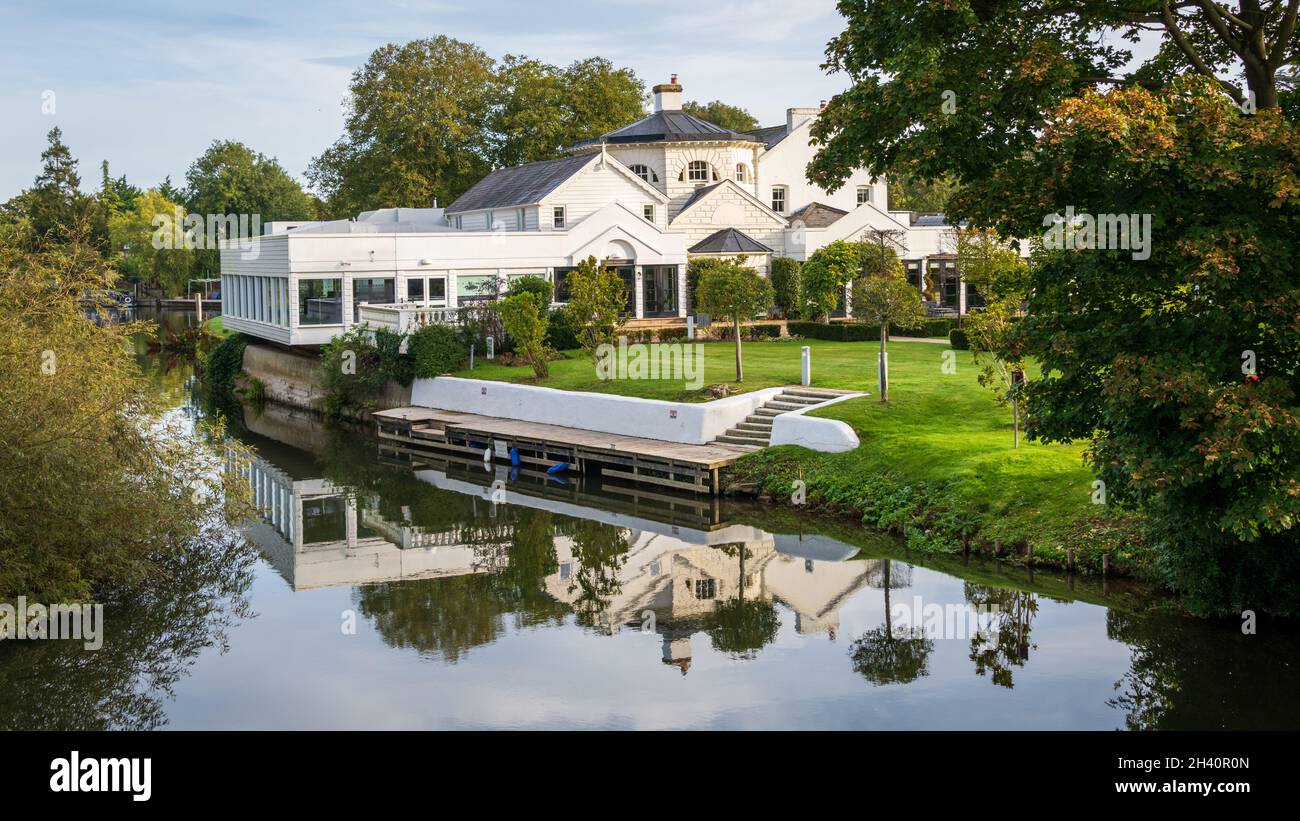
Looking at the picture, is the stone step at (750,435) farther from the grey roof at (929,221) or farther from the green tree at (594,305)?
the grey roof at (929,221)

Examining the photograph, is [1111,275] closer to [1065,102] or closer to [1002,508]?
[1065,102]

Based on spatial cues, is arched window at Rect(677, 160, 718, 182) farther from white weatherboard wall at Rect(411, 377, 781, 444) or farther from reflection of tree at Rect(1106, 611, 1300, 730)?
reflection of tree at Rect(1106, 611, 1300, 730)

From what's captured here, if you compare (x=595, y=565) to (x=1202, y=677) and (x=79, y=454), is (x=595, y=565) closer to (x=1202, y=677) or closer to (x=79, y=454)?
(x=79, y=454)

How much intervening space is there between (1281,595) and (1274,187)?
5095 mm

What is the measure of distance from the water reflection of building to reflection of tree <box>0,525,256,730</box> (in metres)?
1.41

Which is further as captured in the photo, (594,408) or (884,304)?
(594,408)

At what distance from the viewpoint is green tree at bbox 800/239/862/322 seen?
121ft

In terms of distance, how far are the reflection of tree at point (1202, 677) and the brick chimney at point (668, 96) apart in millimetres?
38786

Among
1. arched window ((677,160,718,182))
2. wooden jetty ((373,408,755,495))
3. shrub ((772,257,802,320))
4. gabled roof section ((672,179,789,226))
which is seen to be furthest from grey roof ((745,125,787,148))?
wooden jetty ((373,408,755,495))

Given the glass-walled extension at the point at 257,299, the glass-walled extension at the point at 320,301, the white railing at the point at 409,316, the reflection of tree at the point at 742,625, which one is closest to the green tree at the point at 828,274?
the white railing at the point at 409,316

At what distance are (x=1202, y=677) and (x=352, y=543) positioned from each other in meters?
14.0

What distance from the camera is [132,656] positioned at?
15.4m

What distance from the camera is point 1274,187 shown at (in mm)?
12820

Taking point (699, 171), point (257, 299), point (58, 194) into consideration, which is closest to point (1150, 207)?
point (257, 299)
